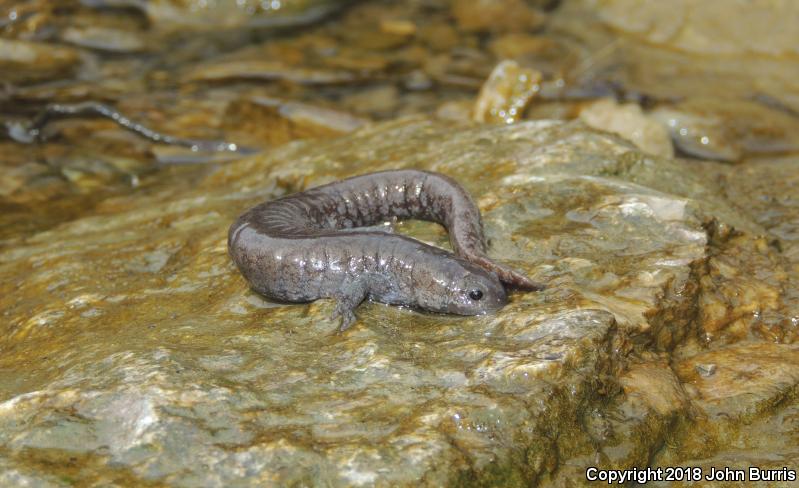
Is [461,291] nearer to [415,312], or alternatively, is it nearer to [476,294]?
[476,294]

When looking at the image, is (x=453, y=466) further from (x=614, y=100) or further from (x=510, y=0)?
(x=510, y=0)

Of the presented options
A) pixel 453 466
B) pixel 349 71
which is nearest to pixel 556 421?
pixel 453 466

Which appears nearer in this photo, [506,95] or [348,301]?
[348,301]

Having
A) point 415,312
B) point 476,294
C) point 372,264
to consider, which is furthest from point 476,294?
point 372,264

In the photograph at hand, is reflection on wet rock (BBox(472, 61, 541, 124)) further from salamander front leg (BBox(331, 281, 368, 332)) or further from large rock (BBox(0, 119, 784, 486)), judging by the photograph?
salamander front leg (BBox(331, 281, 368, 332))

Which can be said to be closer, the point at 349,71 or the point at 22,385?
the point at 22,385

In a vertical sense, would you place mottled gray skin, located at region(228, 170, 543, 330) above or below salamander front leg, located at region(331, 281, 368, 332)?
above

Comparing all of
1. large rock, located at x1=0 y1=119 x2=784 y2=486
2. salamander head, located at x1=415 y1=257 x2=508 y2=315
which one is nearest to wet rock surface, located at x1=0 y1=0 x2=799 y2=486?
large rock, located at x1=0 y1=119 x2=784 y2=486
